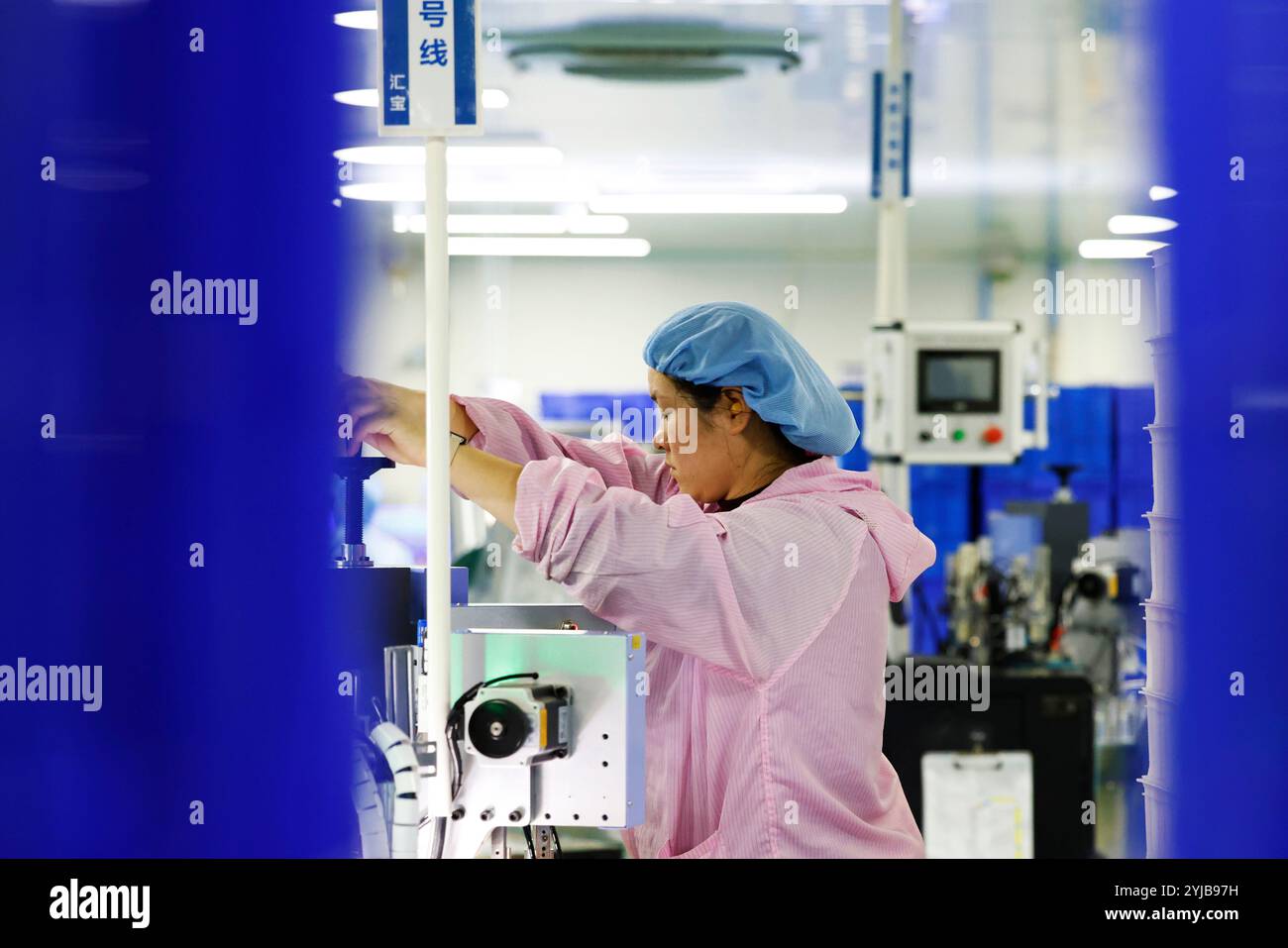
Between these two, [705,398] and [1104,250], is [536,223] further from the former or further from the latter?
[705,398]

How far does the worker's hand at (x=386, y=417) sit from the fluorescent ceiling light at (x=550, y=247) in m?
4.05

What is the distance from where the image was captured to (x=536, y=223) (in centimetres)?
587

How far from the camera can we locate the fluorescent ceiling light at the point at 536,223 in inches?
228

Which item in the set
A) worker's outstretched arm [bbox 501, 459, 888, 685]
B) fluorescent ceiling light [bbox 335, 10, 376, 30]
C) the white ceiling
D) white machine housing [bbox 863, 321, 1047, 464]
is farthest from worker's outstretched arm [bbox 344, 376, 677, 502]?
the white ceiling

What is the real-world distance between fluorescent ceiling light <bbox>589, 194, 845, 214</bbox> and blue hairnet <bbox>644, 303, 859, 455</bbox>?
4198mm

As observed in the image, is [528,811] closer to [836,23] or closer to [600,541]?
[600,541]

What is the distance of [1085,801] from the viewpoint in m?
3.79

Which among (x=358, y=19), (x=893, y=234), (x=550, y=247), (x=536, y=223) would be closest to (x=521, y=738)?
(x=358, y=19)

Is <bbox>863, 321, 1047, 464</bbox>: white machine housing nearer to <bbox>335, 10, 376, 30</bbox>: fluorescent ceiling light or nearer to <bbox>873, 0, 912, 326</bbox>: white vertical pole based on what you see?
<bbox>873, 0, 912, 326</bbox>: white vertical pole

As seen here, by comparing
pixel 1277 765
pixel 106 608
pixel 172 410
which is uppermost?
pixel 172 410

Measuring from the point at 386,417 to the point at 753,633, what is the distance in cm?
59

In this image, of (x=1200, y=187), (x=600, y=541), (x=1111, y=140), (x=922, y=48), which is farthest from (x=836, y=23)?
(x=600, y=541)

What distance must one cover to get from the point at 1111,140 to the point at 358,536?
17.4 ft

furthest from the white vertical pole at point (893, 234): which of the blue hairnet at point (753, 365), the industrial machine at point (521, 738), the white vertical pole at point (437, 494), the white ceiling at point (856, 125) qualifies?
the white vertical pole at point (437, 494)
